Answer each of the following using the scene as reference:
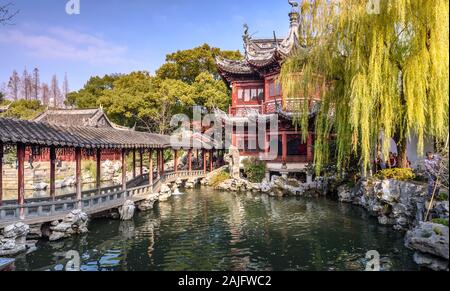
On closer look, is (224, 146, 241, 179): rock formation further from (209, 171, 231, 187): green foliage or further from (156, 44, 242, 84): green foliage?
(156, 44, 242, 84): green foliage

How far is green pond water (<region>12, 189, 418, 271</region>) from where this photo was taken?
7641 millimetres

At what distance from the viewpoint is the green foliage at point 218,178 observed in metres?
22.1

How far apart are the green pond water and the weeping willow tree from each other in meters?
2.40

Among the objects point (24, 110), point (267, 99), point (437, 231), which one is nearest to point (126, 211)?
point (437, 231)

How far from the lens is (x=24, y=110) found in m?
36.8

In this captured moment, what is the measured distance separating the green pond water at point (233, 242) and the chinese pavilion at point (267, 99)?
6.68 metres

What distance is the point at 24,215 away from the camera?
8977 mm

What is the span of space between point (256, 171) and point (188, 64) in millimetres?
19390

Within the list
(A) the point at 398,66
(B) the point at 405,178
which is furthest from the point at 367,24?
(B) the point at 405,178

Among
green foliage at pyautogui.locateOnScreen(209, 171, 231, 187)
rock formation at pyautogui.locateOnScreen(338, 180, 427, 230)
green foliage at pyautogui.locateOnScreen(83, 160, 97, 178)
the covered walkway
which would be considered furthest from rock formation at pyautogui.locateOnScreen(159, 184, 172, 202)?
green foliage at pyautogui.locateOnScreen(83, 160, 97, 178)

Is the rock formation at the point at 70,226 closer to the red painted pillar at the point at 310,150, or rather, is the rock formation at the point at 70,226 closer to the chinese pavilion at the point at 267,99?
the chinese pavilion at the point at 267,99

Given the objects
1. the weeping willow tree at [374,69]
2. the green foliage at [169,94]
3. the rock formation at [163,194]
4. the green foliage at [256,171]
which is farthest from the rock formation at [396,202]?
the green foliage at [169,94]
